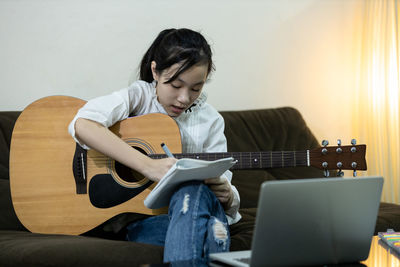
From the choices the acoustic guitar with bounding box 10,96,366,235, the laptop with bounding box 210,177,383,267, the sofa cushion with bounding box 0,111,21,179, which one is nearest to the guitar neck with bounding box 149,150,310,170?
the acoustic guitar with bounding box 10,96,366,235

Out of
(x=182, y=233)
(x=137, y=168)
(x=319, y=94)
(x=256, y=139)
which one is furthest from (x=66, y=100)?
(x=319, y=94)

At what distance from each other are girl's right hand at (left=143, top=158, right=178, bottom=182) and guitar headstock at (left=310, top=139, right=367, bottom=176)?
459 millimetres

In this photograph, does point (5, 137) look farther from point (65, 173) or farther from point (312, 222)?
point (312, 222)

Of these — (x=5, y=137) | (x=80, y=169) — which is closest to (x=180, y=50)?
(x=80, y=169)

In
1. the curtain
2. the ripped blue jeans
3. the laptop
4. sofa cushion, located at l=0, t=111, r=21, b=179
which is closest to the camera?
the laptop

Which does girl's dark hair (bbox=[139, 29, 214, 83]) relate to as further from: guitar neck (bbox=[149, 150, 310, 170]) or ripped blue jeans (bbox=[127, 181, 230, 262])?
ripped blue jeans (bbox=[127, 181, 230, 262])

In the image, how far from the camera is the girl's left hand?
131 centimetres

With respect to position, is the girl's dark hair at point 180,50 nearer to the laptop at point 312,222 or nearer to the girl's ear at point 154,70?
the girl's ear at point 154,70

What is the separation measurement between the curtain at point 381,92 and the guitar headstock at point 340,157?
1161 mm

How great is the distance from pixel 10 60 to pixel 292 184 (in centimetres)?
169

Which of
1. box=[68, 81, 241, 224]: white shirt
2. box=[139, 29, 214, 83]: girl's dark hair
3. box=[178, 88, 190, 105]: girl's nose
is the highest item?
box=[139, 29, 214, 83]: girl's dark hair

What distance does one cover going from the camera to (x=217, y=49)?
97.3 inches

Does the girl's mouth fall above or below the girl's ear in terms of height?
below

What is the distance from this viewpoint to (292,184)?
32.5 inches
